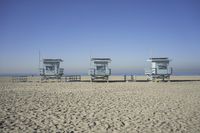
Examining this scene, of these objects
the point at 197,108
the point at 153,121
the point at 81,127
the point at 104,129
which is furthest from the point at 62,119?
the point at 197,108

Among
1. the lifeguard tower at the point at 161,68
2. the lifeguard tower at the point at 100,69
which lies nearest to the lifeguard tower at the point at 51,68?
the lifeguard tower at the point at 100,69

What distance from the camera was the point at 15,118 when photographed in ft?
24.0

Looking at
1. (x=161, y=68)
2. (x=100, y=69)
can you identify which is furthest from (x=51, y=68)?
(x=161, y=68)

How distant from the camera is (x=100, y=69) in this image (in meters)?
26.5

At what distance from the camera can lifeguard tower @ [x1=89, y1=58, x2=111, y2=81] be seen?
26.1 meters

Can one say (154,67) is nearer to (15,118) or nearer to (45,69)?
(45,69)

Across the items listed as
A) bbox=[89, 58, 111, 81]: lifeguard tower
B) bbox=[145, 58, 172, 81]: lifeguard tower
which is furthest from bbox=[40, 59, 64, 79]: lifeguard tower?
bbox=[145, 58, 172, 81]: lifeguard tower

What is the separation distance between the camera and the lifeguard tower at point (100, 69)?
85.7 ft

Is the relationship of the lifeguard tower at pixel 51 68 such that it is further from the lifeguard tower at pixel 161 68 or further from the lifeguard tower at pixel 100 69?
the lifeguard tower at pixel 161 68

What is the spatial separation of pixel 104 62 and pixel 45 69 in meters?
7.00

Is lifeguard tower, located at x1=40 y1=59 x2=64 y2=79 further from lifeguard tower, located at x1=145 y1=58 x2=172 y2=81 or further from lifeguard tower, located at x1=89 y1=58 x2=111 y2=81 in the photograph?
lifeguard tower, located at x1=145 y1=58 x2=172 y2=81

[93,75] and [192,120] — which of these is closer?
[192,120]

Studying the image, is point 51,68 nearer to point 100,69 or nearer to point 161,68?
point 100,69

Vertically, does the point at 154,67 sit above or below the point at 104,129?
above
